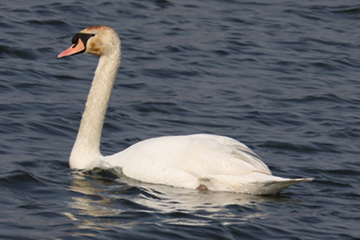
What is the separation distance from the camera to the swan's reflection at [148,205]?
582 cm

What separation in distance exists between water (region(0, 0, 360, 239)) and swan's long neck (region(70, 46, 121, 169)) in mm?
266

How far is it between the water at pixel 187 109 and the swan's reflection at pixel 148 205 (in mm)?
18

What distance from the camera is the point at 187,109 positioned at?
33.6 feet

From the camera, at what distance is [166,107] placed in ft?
33.6

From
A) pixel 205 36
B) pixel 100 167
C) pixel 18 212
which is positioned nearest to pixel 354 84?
pixel 205 36

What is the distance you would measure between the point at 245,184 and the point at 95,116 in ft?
→ 7.11

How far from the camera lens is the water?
19.4 ft

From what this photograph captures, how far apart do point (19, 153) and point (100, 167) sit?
996mm

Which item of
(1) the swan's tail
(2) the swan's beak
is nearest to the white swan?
(1) the swan's tail

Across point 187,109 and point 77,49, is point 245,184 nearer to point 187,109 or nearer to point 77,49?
point 77,49

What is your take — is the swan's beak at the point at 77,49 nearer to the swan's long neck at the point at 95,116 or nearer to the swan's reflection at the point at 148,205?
the swan's long neck at the point at 95,116

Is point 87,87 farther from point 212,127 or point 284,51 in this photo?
point 284,51

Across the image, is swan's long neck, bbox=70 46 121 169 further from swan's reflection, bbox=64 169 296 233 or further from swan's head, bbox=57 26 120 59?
swan's reflection, bbox=64 169 296 233

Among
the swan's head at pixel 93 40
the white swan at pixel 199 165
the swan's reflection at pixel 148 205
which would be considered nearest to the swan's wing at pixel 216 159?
the white swan at pixel 199 165
